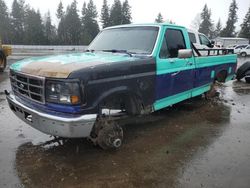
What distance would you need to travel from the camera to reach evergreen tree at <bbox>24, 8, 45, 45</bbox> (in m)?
59.2

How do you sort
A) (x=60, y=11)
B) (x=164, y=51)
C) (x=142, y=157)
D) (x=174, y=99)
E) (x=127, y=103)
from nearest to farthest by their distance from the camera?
1. (x=142, y=157)
2. (x=127, y=103)
3. (x=164, y=51)
4. (x=174, y=99)
5. (x=60, y=11)

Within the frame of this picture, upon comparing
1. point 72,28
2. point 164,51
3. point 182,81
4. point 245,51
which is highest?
point 72,28

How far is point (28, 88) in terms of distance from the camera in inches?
164

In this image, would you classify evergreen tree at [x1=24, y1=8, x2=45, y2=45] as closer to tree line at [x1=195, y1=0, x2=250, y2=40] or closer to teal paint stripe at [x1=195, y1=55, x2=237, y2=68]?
tree line at [x1=195, y1=0, x2=250, y2=40]

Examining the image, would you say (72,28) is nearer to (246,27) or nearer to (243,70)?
(246,27)

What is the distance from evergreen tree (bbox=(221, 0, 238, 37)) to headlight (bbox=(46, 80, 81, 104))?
71101 millimetres

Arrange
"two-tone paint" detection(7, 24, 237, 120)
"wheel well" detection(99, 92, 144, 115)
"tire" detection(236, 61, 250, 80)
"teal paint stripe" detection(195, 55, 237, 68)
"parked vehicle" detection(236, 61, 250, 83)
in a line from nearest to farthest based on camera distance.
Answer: "two-tone paint" detection(7, 24, 237, 120), "wheel well" detection(99, 92, 144, 115), "teal paint stripe" detection(195, 55, 237, 68), "parked vehicle" detection(236, 61, 250, 83), "tire" detection(236, 61, 250, 80)

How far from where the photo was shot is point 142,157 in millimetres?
4316

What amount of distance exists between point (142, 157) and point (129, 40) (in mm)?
2312

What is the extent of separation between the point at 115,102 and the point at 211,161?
180 cm

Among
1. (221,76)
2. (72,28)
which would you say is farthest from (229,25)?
(221,76)

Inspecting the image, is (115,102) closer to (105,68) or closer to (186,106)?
(105,68)

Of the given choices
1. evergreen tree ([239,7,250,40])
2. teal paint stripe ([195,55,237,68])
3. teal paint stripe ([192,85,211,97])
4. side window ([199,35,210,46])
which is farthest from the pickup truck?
evergreen tree ([239,7,250,40])

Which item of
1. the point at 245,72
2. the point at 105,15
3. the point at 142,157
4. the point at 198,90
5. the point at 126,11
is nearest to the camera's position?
the point at 142,157
